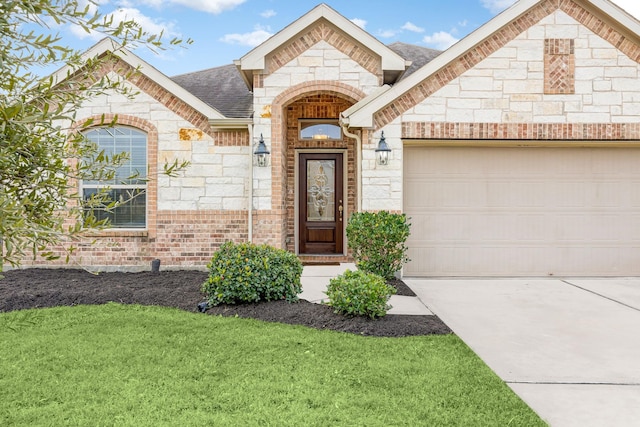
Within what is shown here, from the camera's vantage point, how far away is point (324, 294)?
7.29 metres

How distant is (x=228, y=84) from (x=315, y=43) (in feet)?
12.8

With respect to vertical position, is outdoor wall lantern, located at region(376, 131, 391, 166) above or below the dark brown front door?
above

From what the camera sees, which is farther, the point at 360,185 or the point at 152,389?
the point at 360,185

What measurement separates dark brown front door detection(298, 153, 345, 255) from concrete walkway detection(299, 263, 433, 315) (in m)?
1.81

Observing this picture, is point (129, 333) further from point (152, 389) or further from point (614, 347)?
point (614, 347)

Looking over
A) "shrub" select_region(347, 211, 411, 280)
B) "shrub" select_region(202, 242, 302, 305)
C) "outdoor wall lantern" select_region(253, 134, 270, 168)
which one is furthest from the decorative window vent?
"shrub" select_region(202, 242, 302, 305)

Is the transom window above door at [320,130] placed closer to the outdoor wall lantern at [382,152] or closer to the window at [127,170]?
the outdoor wall lantern at [382,152]

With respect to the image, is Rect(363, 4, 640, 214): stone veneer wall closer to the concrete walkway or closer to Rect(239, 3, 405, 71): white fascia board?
Rect(239, 3, 405, 71): white fascia board

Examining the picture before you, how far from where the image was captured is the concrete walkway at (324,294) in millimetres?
6496

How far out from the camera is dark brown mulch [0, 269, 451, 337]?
5.63m

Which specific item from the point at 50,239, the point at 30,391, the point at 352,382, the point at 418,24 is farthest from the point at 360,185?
the point at 418,24

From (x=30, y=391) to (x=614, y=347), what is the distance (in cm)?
557

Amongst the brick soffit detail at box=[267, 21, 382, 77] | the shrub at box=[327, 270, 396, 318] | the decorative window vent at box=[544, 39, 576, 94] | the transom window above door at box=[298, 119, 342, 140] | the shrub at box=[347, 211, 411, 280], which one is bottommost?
the shrub at box=[327, 270, 396, 318]

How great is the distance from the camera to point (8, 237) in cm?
181
